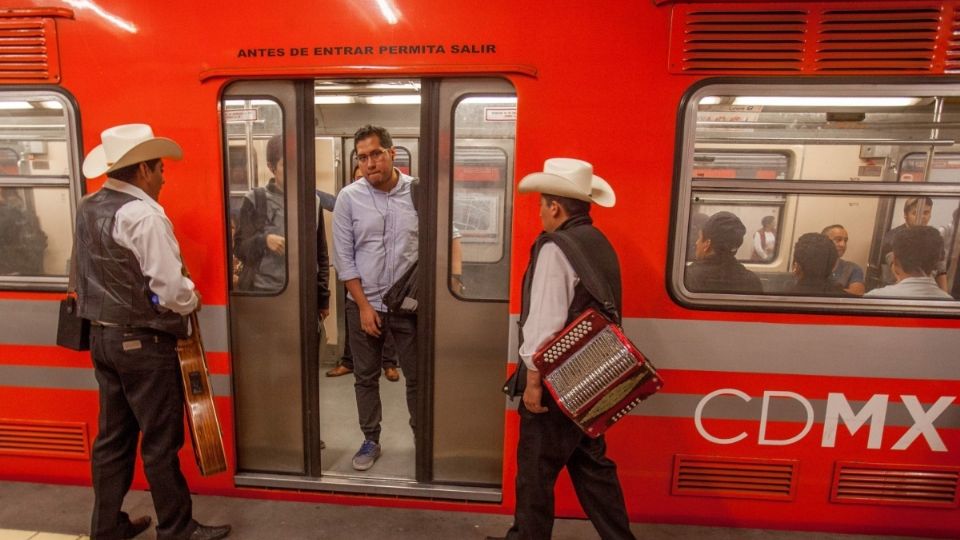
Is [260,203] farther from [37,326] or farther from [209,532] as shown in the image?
[209,532]

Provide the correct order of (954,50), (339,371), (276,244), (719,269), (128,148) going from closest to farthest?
(128,148)
(954,50)
(719,269)
(276,244)
(339,371)

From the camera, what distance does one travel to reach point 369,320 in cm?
287

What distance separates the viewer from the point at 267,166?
106 inches

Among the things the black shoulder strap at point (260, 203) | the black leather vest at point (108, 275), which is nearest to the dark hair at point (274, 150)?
the black shoulder strap at point (260, 203)

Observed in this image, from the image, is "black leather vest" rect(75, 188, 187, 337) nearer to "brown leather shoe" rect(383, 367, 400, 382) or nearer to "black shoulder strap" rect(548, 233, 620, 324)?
"black shoulder strap" rect(548, 233, 620, 324)

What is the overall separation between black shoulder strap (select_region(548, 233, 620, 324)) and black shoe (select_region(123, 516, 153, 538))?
7.95 feet

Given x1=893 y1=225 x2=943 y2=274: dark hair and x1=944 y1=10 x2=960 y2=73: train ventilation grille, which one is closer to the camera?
x1=944 y1=10 x2=960 y2=73: train ventilation grille

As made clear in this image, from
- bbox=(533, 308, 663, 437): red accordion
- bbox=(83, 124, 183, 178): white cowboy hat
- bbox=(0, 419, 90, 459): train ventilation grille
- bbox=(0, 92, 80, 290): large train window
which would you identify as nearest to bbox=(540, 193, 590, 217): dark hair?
bbox=(533, 308, 663, 437): red accordion

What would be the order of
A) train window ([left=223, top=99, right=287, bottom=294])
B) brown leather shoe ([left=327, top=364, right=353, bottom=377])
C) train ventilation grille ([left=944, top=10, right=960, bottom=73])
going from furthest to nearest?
brown leather shoe ([left=327, top=364, right=353, bottom=377]), train window ([left=223, top=99, right=287, bottom=294]), train ventilation grille ([left=944, top=10, right=960, bottom=73])

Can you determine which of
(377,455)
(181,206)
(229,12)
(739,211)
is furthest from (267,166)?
(739,211)

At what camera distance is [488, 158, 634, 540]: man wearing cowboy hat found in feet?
6.40

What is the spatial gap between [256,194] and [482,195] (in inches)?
46.0

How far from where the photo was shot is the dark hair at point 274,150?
2.67 meters

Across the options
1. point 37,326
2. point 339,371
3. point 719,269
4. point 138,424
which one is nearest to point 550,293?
point 719,269
